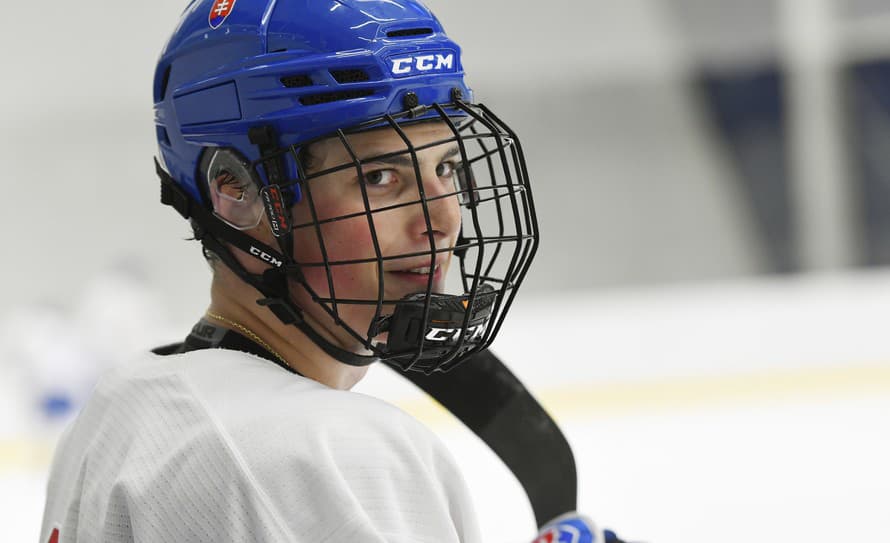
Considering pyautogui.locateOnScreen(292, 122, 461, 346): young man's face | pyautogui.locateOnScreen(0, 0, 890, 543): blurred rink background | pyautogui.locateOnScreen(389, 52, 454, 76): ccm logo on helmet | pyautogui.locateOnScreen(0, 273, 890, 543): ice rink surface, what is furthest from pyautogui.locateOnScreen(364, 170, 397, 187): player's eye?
pyautogui.locateOnScreen(0, 0, 890, 543): blurred rink background

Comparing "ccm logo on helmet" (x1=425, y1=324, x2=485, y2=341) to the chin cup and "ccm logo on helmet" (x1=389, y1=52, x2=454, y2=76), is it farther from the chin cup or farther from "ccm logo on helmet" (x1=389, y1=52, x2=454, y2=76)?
"ccm logo on helmet" (x1=389, y1=52, x2=454, y2=76)

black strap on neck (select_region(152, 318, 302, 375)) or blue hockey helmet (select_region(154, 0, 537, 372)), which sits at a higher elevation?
blue hockey helmet (select_region(154, 0, 537, 372))

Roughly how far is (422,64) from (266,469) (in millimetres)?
469

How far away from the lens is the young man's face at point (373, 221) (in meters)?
1.11

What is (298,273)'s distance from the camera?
111cm

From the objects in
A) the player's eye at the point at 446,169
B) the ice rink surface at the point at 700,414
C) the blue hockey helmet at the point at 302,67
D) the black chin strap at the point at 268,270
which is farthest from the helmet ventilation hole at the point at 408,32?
the ice rink surface at the point at 700,414

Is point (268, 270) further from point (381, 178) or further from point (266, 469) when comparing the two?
point (266, 469)

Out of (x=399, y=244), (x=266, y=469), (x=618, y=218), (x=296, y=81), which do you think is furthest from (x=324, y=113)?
(x=618, y=218)

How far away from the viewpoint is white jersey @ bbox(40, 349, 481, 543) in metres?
0.89

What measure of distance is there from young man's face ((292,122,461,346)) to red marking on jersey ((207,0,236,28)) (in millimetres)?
167

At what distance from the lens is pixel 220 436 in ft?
3.01

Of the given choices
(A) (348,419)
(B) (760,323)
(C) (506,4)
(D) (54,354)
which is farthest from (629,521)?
(C) (506,4)

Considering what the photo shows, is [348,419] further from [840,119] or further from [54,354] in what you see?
[840,119]

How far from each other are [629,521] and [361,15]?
6.19 feet
